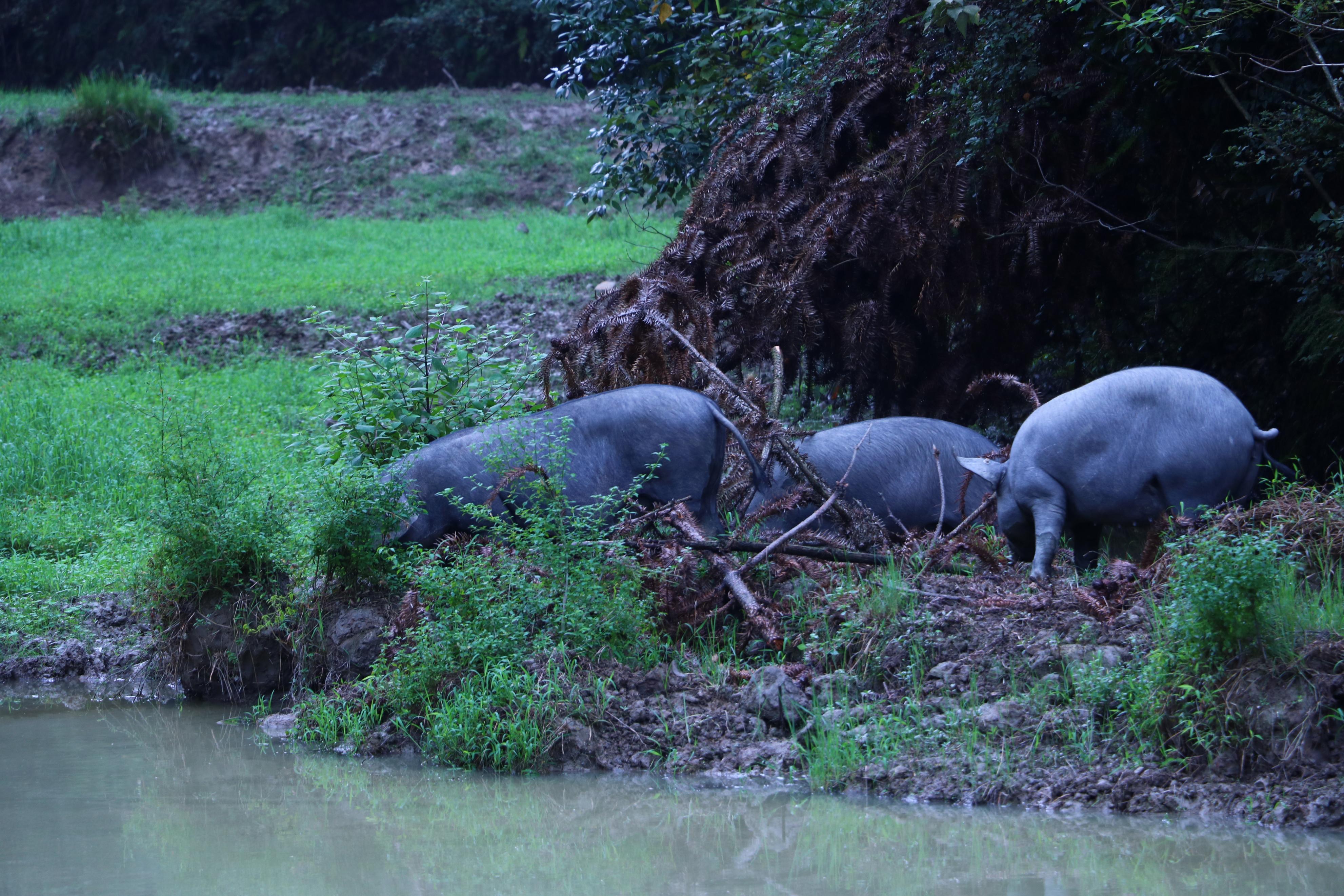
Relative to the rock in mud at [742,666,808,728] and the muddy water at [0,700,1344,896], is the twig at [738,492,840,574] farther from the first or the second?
the muddy water at [0,700,1344,896]

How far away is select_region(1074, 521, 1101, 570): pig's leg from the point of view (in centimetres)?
585

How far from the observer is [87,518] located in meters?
8.34

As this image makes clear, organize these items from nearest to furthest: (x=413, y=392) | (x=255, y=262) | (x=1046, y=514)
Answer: (x=1046, y=514)
(x=413, y=392)
(x=255, y=262)

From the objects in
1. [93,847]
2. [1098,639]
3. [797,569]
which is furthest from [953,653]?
[93,847]

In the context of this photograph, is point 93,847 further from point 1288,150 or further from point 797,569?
point 1288,150

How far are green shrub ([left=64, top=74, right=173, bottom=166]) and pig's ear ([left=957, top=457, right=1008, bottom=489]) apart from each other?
21.7 meters

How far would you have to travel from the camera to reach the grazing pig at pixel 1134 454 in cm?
530

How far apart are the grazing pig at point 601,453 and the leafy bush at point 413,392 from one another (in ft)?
2.29

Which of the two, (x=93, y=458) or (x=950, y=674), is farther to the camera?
(x=93, y=458)

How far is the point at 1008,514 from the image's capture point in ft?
18.6

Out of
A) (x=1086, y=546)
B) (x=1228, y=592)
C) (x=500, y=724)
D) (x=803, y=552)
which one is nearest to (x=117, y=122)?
(x=803, y=552)

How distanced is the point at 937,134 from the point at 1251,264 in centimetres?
211

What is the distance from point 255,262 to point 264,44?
55.6ft

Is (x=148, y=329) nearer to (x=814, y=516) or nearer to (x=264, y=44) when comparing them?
(x=814, y=516)
